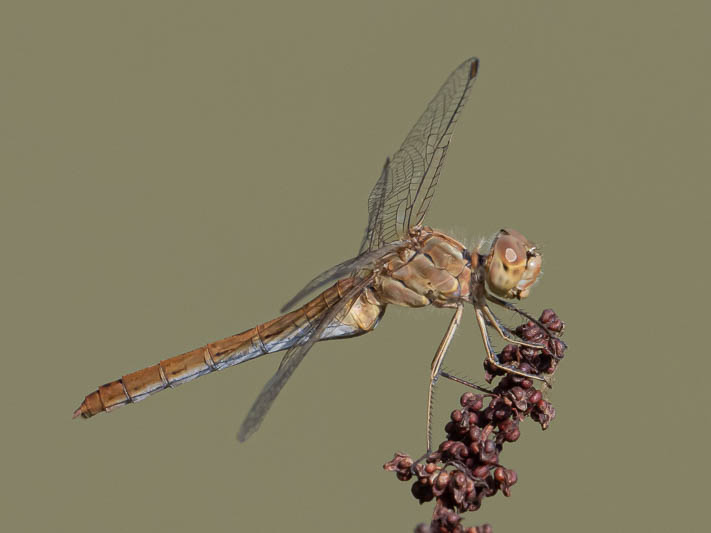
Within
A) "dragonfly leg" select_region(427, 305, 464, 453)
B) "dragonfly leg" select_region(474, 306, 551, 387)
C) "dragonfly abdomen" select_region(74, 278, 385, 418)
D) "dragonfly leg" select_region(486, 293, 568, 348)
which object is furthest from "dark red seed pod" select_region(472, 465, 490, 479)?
"dragonfly abdomen" select_region(74, 278, 385, 418)

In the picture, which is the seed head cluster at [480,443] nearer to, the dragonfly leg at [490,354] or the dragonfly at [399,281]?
the dragonfly leg at [490,354]

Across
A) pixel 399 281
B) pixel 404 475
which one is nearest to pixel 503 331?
pixel 399 281

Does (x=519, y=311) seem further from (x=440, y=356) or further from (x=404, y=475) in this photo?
(x=404, y=475)

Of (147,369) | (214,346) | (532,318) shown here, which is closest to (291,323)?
(214,346)

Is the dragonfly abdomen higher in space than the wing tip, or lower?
lower

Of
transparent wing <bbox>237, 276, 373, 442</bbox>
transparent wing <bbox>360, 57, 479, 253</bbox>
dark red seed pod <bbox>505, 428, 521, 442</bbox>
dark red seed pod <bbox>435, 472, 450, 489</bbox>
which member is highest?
transparent wing <bbox>360, 57, 479, 253</bbox>

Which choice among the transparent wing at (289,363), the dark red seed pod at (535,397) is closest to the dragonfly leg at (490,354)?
the dark red seed pod at (535,397)

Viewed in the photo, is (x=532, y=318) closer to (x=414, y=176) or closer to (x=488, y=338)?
(x=488, y=338)

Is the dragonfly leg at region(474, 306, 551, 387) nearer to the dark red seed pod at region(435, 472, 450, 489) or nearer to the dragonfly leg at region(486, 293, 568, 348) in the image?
the dragonfly leg at region(486, 293, 568, 348)
